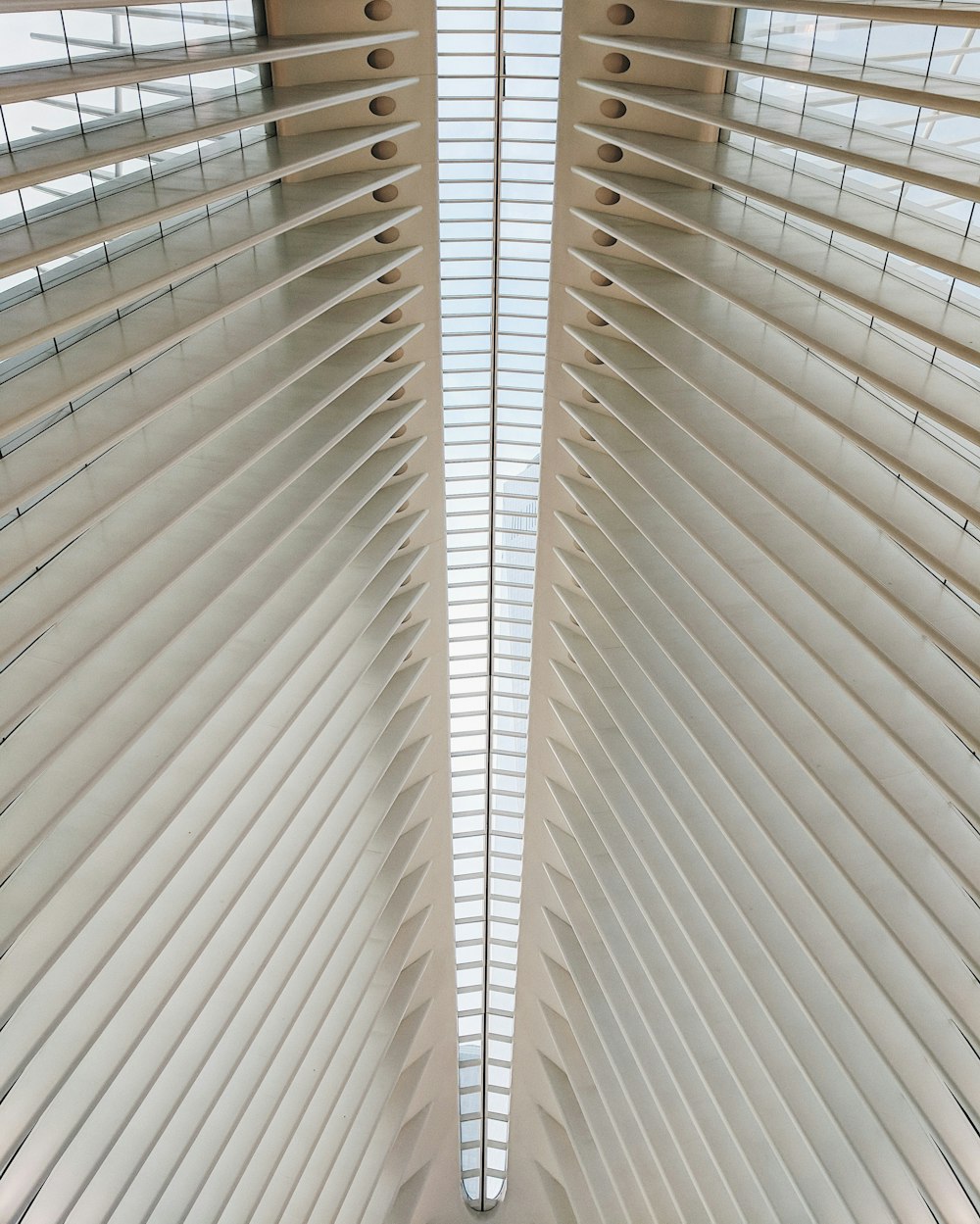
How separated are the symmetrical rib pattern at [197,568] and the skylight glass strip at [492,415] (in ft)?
3.56

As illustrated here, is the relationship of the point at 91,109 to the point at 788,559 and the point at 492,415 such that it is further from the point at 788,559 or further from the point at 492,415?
the point at 492,415

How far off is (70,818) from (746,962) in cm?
792

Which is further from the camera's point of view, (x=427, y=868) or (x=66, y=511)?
(x=427, y=868)

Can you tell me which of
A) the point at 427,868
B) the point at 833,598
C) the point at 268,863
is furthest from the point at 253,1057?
the point at 833,598

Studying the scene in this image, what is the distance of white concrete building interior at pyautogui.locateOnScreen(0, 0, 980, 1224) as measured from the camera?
30.9ft

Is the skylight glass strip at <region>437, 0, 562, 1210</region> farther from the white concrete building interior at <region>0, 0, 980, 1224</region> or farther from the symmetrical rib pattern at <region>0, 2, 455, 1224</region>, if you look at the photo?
the symmetrical rib pattern at <region>0, 2, 455, 1224</region>

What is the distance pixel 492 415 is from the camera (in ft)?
57.3

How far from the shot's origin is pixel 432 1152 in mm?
27203

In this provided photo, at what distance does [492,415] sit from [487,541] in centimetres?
245

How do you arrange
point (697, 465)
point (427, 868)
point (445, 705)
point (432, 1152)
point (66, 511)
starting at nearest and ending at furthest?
point (66, 511), point (697, 465), point (445, 705), point (427, 868), point (432, 1152)

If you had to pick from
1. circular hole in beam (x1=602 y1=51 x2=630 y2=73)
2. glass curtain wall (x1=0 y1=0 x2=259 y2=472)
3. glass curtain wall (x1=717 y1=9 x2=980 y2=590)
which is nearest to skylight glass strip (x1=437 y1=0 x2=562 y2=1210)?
circular hole in beam (x1=602 y1=51 x2=630 y2=73)

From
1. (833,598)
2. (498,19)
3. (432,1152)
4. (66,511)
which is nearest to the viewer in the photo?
(66,511)

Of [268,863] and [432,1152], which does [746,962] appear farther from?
[432,1152]

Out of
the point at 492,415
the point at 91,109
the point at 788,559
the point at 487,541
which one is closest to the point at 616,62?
the point at 788,559
